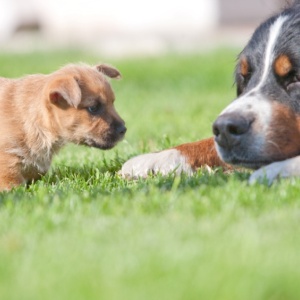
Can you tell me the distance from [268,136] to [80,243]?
68.3 inches

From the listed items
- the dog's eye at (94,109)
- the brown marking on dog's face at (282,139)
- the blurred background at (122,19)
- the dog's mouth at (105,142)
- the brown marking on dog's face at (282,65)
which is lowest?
the blurred background at (122,19)

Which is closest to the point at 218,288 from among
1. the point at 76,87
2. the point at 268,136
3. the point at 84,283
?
the point at 84,283

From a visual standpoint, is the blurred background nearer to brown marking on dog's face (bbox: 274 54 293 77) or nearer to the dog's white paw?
the dog's white paw

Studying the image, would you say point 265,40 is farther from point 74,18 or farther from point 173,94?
point 74,18

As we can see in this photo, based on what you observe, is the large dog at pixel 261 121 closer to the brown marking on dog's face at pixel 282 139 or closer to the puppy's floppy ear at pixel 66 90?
the brown marking on dog's face at pixel 282 139

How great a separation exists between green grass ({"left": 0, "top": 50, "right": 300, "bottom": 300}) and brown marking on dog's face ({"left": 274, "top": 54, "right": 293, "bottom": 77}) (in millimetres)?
743

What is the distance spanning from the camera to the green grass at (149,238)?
2.97 meters

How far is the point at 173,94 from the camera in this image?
11695 millimetres

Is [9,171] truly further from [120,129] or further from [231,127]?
[231,127]

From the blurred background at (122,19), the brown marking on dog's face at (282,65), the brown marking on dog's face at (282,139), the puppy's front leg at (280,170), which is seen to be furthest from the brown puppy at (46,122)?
the blurred background at (122,19)

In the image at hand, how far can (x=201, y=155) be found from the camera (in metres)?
5.68

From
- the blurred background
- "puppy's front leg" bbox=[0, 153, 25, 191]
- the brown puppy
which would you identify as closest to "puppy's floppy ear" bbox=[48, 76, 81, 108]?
the brown puppy

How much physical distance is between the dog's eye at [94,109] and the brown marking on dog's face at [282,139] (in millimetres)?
1412

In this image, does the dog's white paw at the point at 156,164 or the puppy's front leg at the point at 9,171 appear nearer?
the dog's white paw at the point at 156,164
